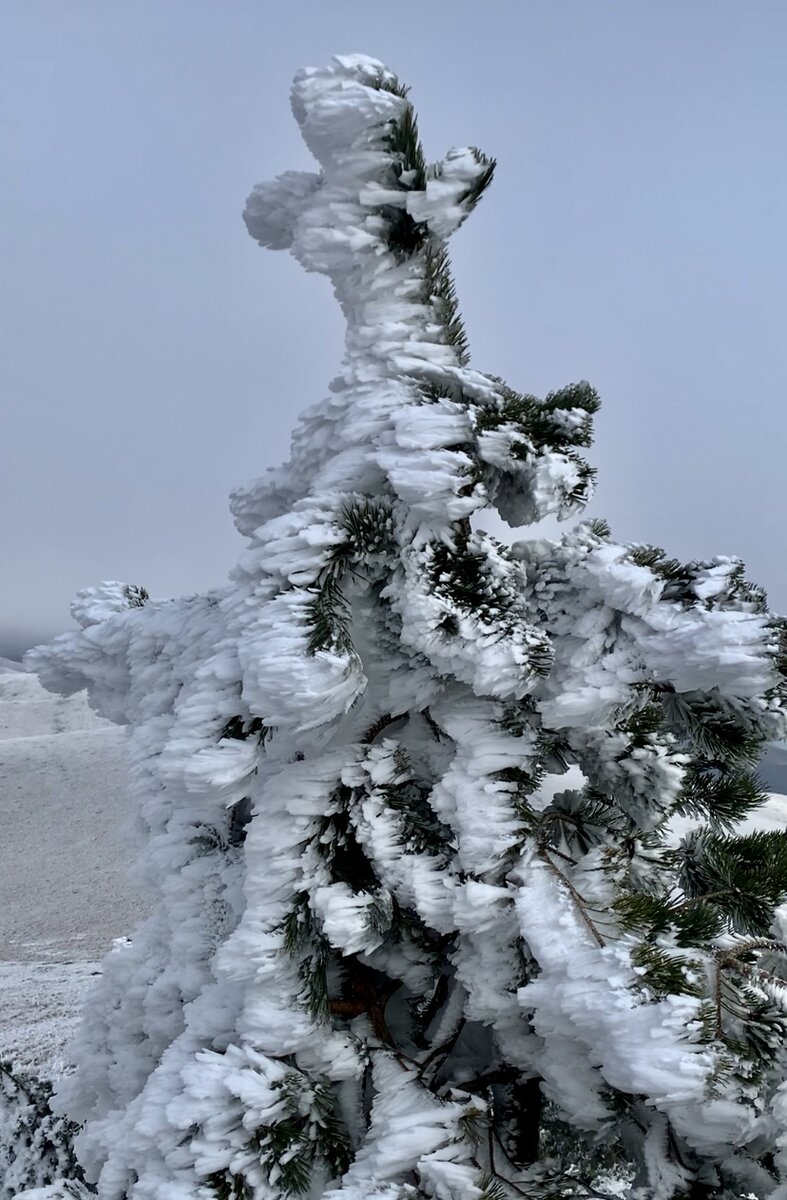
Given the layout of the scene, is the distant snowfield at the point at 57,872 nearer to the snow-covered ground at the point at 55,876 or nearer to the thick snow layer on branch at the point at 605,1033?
the snow-covered ground at the point at 55,876

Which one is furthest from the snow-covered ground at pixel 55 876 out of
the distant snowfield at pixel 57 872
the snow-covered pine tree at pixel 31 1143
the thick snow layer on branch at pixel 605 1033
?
the thick snow layer on branch at pixel 605 1033

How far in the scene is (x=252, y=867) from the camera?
319 cm

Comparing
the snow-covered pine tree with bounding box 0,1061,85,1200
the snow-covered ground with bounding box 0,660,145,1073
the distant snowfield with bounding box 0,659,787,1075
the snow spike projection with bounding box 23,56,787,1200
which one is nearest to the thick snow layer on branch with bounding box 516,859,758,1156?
the snow spike projection with bounding box 23,56,787,1200

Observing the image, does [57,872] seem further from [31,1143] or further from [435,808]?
[435,808]

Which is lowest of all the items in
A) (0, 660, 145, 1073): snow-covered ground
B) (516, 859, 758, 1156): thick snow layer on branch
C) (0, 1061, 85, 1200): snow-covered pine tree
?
(0, 660, 145, 1073): snow-covered ground

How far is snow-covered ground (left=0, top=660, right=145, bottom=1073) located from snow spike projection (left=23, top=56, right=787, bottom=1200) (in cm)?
172

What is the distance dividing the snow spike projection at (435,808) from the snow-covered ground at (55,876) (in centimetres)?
172

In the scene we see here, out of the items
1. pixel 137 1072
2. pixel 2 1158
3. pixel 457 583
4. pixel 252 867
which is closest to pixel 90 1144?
pixel 137 1072

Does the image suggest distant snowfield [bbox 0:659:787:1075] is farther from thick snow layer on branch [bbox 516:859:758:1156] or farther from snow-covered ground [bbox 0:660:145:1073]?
thick snow layer on branch [bbox 516:859:758:1156]

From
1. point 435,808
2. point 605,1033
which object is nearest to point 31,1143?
point 435,808

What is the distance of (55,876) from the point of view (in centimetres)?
1973

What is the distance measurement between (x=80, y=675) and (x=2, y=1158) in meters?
3.12

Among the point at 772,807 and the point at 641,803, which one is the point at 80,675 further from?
the point at 772,807

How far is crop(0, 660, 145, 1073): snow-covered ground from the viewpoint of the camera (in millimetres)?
10719
